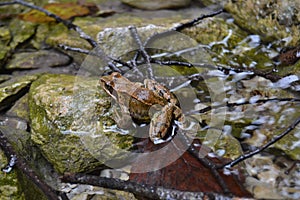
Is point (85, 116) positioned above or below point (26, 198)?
above

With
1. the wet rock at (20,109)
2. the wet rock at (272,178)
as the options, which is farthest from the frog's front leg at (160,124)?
the wet rock at (20,109)

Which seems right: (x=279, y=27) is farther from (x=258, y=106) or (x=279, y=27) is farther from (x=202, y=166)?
(x=202, y=166)

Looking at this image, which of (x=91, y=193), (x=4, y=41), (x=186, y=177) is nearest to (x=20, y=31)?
(x=4, y=41)

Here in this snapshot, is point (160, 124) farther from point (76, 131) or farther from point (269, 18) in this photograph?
point (269, 18)

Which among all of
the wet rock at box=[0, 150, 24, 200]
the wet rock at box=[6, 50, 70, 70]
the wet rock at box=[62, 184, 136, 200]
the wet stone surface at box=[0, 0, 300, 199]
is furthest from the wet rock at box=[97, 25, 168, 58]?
the wet rock at box=[0, 150, 24, 200]

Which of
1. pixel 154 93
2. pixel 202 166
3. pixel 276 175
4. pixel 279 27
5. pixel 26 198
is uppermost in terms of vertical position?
pixel 279 27

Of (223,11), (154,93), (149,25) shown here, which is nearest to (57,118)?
(154,93)

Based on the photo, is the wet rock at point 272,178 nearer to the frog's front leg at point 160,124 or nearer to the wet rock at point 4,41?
the frog's front leg at point 160,124

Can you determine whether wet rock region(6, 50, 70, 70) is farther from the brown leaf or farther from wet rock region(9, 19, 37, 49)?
the brown leaf
